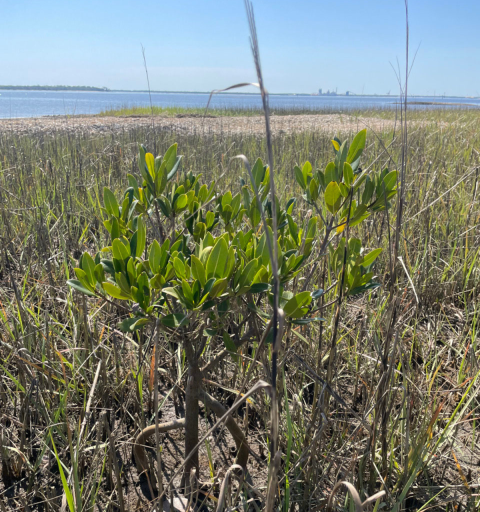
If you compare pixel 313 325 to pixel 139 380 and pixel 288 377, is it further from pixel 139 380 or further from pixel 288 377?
pixel 139 380

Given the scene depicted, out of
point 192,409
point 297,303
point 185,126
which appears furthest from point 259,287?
point 185,126

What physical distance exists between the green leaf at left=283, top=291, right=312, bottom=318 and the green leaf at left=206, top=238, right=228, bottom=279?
12 cm

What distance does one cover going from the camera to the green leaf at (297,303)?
652mm

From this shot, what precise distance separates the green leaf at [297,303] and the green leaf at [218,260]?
0.12 m

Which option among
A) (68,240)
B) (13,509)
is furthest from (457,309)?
(68,240)

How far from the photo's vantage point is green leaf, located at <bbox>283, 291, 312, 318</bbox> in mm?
652

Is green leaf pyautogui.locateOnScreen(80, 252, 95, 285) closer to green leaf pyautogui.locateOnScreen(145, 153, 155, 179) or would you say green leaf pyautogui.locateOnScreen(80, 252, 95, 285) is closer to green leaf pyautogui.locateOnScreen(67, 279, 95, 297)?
green leaf pyautogui.locateOnScreen(67, 279, 95, 297)

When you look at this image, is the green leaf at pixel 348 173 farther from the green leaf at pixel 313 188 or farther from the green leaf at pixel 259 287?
the green leaf at pixel 259 287

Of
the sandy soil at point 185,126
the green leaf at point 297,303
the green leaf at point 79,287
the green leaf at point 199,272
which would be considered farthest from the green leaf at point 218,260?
the sandy soil at point 185,126

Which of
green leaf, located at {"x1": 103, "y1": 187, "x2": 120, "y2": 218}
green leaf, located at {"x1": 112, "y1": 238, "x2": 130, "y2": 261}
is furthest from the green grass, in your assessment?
green leaf, located at {"x1": 112, "y1": 238, "x2": 130, "y2": 261}

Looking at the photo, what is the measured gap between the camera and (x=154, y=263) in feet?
2.21

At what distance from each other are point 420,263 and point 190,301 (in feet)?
4.56

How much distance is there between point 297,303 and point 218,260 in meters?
0.15

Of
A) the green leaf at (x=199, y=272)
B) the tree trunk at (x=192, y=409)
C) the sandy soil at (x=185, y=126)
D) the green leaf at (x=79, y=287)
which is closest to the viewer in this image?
the green leaf at (x=199, y=272)
